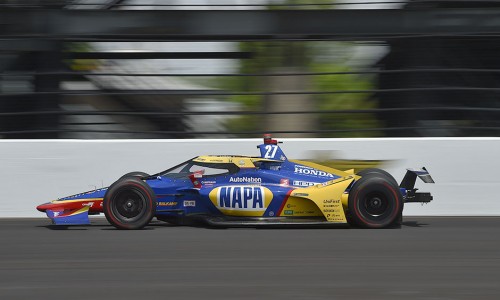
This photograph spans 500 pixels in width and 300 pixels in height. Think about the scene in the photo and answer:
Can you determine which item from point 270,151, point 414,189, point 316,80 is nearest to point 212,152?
point 270,151

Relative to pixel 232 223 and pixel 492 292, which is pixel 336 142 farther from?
pixel 492 292

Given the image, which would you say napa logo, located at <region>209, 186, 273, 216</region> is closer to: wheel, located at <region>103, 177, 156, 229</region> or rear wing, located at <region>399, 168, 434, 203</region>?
wheel, located at <region>103, 177, 156, 229</region>

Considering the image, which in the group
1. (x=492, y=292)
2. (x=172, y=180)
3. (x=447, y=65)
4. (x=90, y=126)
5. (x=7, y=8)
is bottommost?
(x=492, y=292)

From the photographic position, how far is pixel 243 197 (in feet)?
31.3

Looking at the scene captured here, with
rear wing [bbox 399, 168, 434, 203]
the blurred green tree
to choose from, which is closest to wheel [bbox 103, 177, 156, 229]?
the blurred green tree

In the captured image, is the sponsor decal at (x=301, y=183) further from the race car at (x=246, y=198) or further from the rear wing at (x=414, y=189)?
the rear wing at (x=414, y=189)

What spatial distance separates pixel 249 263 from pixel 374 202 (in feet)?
9.31

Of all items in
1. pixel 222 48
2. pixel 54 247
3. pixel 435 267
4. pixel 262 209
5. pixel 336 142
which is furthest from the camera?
pixel 222 48

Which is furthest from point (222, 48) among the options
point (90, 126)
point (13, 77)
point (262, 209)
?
point (262, 209)

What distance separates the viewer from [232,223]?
31.5ft

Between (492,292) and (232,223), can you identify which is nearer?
(492,292)

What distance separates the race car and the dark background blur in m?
2.40

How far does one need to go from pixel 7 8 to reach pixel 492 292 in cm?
900

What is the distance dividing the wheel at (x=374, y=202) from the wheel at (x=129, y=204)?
7.61 feet
